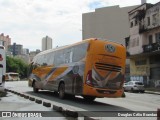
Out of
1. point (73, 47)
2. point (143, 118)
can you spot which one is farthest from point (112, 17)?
point (143, 118)

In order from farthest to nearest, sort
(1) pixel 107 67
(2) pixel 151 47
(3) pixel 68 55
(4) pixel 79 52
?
1. (2) pixel 151 47
2. (3) pixel 68 55
3. (4) pixel 79 52
4. (1) pixel 107 67

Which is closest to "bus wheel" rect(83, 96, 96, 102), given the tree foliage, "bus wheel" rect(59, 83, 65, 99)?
"bus wheel" rect(59, 83, 65, 99)

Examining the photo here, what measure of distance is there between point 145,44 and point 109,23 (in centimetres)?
3903

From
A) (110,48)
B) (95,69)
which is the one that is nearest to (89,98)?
(95,69)

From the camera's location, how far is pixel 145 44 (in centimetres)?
4925

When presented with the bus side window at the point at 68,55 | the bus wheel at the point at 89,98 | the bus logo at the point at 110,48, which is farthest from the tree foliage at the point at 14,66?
the bus logo at the point at 110,48

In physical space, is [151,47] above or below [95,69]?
above

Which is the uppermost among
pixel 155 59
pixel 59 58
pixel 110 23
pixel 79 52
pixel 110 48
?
pixel 110 23

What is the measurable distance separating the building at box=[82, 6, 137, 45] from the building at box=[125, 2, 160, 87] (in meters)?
31.1

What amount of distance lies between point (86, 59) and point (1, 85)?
6.00 metres

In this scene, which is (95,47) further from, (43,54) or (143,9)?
(143,9)

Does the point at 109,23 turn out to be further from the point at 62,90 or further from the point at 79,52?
A: the point at 79,52

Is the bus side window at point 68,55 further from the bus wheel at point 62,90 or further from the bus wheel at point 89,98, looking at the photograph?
the bus wheel at point 89,98

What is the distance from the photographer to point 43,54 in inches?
1049
